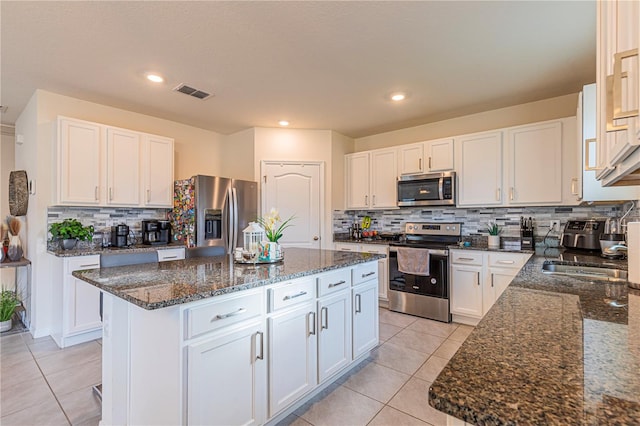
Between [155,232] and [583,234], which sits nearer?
[583,234]

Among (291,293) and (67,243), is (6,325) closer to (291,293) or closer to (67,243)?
(67,243)

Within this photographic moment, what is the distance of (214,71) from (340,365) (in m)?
2.69

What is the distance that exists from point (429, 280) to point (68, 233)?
3.90m

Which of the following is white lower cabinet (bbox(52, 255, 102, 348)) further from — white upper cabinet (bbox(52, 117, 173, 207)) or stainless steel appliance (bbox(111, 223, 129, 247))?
white upper cabinet (bbox(52, 117, 173, 207))

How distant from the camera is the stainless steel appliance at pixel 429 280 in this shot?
11.5 feet

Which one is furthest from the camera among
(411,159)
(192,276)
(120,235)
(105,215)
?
(411,159)

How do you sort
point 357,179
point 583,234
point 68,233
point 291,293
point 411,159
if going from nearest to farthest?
point 291,293
point 583,234
point 68,233
point 411,159
point 357,179

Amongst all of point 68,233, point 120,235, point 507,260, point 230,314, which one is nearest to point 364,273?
point 230,314

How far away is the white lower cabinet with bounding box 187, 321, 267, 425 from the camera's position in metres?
1.38

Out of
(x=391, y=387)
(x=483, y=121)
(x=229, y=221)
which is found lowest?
(x=391, y=387)

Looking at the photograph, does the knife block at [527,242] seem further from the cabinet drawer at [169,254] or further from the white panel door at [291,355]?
the cabinet drawer at [169,254]

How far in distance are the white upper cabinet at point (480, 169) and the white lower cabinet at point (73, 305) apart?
4.12 meters

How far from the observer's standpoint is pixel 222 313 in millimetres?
1487

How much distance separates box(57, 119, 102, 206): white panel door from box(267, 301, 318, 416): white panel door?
279 cm
